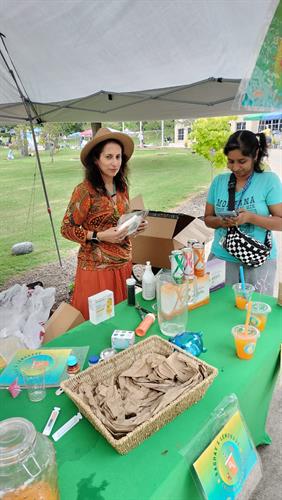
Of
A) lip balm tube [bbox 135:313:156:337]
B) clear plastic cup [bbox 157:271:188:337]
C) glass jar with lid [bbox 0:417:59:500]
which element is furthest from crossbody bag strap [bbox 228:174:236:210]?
glass jar with lid [bbox 0:417:59:500]

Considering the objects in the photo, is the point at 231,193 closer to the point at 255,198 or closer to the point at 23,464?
the point at 255,198

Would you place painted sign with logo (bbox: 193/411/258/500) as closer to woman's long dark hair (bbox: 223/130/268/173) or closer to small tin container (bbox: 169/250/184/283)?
small tin container (bbox: 169/250/184/283)

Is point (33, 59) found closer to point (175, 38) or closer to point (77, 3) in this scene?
point (77, 3)

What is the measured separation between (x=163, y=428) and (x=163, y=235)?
Result: 2006 mm

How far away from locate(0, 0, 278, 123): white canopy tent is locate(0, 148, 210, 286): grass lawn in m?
0.74

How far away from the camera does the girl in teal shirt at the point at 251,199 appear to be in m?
1.90

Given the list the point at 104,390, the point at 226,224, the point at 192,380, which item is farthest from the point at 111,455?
the point at 226,224

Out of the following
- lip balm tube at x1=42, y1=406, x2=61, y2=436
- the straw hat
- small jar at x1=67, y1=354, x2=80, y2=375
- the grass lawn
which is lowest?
the grass lawn

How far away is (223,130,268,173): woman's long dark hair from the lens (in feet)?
6.23

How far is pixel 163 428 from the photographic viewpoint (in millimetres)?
904

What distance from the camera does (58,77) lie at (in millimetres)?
2455

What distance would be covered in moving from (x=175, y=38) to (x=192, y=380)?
1827 mm

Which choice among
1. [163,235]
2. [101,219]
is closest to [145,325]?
[101,219]

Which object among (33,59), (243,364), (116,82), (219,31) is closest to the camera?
(243,364)
